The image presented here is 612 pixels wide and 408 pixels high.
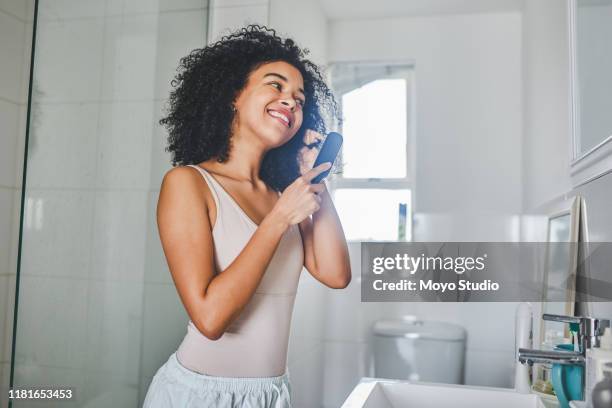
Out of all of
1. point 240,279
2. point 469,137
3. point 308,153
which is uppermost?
point 469,137

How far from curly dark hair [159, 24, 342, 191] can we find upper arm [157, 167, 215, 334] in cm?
15

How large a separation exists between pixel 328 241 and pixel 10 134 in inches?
30.5

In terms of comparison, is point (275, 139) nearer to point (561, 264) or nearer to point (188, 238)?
point (188, 238)

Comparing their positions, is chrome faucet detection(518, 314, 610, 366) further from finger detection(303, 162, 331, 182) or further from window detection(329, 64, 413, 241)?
window detection(329, 64, 413, 241)

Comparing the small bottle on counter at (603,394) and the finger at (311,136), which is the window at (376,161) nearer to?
the finger at (311,136)

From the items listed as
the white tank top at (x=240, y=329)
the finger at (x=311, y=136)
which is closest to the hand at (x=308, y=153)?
the finger at (x=311, y=136)

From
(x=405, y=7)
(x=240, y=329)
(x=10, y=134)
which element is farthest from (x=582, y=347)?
(x=10, y=134)

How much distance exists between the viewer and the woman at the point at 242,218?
0.84 metres

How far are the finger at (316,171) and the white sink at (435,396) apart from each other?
42cm

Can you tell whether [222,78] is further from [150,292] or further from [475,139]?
[475,139]

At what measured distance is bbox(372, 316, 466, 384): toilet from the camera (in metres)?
1.44

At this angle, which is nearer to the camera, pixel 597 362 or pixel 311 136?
pixel 597 362

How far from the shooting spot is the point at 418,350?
1.47 metres

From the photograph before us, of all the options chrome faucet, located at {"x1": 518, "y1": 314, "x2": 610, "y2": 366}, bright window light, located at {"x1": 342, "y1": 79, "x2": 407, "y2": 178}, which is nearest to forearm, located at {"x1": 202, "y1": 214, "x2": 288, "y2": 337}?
chrome faucet, located at {"x1": 518, "y1": 314, "x2": 610, "y2": 366}
